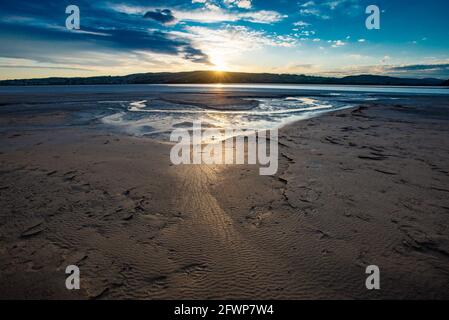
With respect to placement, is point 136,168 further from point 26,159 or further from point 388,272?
point 388,272

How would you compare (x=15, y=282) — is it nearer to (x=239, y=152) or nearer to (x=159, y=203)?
(x=159, y=203)

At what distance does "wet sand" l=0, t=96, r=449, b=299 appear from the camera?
2.73m

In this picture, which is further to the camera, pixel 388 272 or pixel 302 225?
pixel 302 225

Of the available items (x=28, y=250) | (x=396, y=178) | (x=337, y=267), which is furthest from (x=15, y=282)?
(x=396, y=178)

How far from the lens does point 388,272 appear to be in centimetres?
289

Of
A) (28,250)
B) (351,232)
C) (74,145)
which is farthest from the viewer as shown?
(74,145)

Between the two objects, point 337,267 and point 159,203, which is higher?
point 159,203

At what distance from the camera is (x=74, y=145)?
802 centimetres

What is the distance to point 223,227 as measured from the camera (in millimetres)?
3795

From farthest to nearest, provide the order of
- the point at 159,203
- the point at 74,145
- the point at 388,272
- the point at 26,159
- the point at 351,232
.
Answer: the point at 74,145 < the point at 26,159 < the point at 159,203 < the point at 351,232 < the point at 388,272

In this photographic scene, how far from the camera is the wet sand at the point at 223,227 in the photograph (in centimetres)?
273

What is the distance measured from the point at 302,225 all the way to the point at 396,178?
9.79ft
